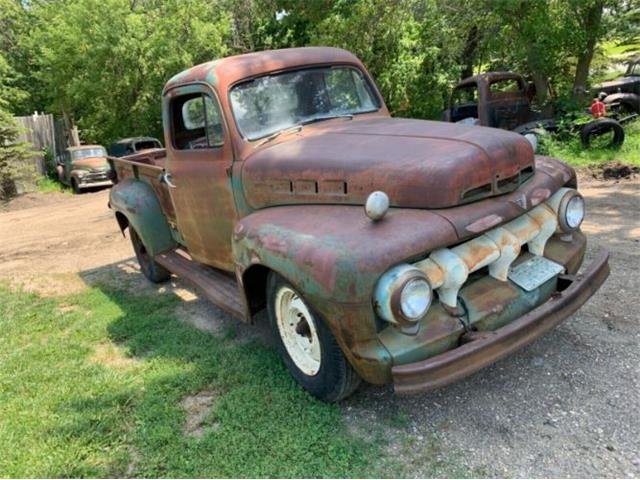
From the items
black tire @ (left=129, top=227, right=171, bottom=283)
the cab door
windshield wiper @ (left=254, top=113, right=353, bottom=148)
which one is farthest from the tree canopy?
black tire @ (left=129, top=227, right=171, bottom=283)

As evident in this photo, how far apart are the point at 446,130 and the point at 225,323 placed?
247 cm

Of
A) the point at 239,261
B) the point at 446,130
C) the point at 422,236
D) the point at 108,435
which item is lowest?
the point at 108,435

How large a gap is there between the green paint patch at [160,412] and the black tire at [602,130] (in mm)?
8295

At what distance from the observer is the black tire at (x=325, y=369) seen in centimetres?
298

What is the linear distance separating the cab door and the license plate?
2.06m

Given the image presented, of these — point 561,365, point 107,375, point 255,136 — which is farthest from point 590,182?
point 107,375

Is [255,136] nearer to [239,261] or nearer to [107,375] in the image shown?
[239,261]

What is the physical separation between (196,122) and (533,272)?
9.88ft

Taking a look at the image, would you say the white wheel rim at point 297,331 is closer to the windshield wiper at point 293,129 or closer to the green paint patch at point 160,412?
the green paint patch at point 160,412

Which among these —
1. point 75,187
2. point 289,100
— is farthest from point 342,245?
point 75,187

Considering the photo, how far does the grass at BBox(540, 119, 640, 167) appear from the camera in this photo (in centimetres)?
931

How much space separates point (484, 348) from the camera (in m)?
2.69

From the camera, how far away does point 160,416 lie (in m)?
3.35

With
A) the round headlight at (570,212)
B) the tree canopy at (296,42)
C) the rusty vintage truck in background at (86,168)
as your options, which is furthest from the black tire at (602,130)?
the rusty vintage truck in background at (86,168)
